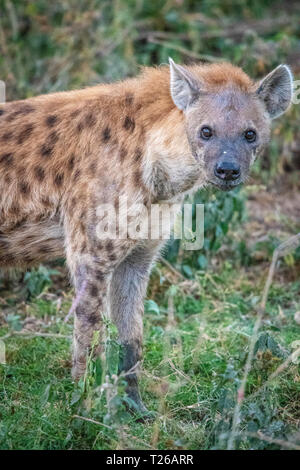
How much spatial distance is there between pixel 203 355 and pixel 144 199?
1133 mm

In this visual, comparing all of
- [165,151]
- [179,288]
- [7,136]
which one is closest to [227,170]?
[165,151]

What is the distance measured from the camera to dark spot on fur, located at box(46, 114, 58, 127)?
4340mm

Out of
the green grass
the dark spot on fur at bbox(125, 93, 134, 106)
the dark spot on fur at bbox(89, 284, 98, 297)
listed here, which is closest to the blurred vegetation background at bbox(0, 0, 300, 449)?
the green grass

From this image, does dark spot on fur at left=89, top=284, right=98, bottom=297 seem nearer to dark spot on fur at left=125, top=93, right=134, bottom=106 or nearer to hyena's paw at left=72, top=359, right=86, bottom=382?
hyena's paw at left=72, top=359, right=86, bottom=382

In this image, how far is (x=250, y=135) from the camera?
13.2 feet

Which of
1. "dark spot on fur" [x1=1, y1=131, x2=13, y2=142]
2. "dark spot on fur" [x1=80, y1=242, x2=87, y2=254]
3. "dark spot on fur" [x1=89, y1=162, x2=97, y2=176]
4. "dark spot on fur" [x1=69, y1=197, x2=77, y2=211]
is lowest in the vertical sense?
"dark spot on fur" [x1=80, y1=242, x2=87, y2=254]

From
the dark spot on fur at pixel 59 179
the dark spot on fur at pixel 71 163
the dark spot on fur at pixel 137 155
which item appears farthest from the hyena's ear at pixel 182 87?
the dark spot on fur at pixel 59 179

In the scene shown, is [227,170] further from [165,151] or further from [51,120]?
[51,120]

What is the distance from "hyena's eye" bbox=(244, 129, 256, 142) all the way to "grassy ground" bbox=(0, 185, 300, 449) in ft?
3.06

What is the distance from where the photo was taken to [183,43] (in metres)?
7.91

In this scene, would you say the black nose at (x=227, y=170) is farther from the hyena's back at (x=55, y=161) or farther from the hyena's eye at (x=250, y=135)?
the hyena's back at (x=55, y=161)

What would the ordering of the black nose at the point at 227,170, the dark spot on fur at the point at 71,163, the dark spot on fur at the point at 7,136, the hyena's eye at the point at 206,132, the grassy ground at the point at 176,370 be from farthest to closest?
1. the dark spot on fur at the point at 7,136
2. the dark spot on fur at the point at 71,163
3. the hyena's eye at the point at 206,132
4. the black nose at the point at 227,170
5. the grassy ground at the point at 176,370

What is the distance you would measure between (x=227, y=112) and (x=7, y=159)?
120cm

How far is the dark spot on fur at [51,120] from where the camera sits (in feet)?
14.2
